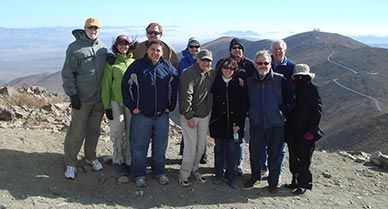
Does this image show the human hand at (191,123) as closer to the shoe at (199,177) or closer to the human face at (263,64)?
the shoe at (199,177)

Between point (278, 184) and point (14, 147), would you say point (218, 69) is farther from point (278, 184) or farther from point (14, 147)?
point (14, 147)

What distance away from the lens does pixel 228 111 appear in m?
7.79

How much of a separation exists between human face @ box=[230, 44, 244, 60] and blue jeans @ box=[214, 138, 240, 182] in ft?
4.90

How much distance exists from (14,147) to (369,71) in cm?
8256

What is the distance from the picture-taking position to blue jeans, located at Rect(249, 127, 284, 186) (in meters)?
7.88

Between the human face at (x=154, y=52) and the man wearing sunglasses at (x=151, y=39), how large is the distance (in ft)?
1.74

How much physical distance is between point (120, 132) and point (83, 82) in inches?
43.7

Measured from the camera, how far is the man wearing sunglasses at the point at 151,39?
308 inches

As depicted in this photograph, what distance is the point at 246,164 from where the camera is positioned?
33.1 ft

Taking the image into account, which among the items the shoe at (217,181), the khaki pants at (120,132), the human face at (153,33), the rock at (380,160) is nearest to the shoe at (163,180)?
the khaki pants at (120,132)

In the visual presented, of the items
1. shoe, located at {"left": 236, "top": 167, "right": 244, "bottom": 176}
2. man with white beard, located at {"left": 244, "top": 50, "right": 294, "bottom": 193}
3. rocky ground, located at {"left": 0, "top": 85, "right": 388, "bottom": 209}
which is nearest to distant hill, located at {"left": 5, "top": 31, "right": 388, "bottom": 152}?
rocky ground, located at {"left": 0, "top": 85, "right": 388, "bottom": 209}

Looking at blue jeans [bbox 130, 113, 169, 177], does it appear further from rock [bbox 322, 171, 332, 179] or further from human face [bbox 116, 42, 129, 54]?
rock [bbox 322, 171, 332, 179]

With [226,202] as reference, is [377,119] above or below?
below

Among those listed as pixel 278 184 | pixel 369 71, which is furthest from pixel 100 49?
pixel 369 71
